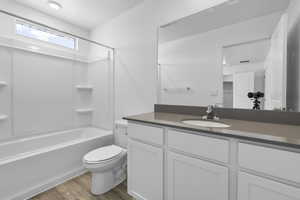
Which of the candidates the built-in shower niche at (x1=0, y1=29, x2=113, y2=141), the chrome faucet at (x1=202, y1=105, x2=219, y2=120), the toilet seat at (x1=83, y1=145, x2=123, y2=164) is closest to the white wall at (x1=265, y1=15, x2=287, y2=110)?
the chrome faucet at (x1=202, y1=105, x2=219, y2=120)

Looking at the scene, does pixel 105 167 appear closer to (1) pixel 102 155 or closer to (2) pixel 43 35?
(1) pixel 102 155

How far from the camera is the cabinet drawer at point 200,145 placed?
0.88 metres

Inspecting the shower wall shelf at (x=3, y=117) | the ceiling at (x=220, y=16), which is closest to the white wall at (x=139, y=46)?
the ceiling at (x=220, y=16)

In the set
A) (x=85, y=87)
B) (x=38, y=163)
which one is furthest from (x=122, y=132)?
(x=85, y=87)

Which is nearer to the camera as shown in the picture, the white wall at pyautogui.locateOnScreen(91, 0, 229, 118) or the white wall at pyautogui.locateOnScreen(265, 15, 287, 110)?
the white wall at pyautogui.locateOnScreen(265, 15, 287, 110)

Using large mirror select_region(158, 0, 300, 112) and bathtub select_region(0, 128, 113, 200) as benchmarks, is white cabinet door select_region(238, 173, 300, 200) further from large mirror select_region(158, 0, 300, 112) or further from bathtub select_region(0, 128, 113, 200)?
bathtub select_region(0, 128, 113, 200)

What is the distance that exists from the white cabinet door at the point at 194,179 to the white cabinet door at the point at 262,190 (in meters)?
0.09

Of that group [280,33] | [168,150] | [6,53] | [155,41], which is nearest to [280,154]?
[168,150]

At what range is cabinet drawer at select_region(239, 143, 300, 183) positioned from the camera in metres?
0.67

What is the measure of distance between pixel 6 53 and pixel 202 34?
267 centimetres

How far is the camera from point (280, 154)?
2.30 ft

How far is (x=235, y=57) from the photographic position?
4.51ft

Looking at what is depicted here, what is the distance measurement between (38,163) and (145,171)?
4.27 feet

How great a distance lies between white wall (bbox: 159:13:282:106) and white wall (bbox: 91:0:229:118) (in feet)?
0.80
